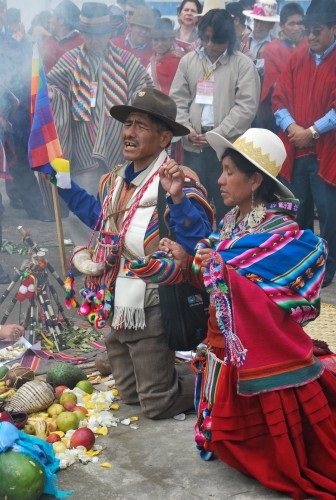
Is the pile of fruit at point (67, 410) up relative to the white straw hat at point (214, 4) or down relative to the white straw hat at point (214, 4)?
down

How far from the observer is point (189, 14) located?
32.5 feet

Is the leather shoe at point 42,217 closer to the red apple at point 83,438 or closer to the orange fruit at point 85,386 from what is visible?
the orange fruit at point 85,386

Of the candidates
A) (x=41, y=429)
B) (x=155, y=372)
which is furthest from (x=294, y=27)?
(x=41, y=429)

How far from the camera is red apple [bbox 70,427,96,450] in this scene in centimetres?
442

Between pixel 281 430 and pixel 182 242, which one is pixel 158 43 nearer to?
pixel 182 242

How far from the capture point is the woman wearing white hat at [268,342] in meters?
3.92

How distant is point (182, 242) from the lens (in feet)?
14.5

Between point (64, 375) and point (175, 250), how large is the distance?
144 cm

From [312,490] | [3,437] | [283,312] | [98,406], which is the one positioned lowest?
[98,406]

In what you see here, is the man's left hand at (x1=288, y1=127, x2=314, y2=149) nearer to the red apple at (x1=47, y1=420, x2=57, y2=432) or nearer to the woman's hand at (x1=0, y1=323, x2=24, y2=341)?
the woman's hand at (x1=0, y1=323, x2=24, y2=341)

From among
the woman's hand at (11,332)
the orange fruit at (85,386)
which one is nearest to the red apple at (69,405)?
the orange fruit at (85,386)

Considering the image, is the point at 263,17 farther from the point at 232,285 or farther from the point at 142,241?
the point at 232,285

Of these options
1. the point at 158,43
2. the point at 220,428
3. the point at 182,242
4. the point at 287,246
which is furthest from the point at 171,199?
the point at 158,43

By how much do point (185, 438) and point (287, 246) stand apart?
1314 mm
